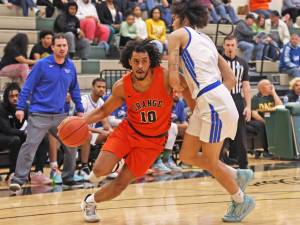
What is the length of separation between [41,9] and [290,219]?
10.5 metres

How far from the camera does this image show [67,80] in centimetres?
861

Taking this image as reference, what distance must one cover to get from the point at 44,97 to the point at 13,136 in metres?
1.04

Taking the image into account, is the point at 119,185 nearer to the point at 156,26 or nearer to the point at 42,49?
the point at 42,49

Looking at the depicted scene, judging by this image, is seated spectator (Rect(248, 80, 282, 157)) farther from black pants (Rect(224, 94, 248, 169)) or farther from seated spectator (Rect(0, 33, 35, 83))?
seated spectator (Rect(0, 33, 35, 83))

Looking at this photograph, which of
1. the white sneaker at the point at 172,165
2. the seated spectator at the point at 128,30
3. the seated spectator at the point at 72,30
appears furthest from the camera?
the seated spectator at the point at 128,30

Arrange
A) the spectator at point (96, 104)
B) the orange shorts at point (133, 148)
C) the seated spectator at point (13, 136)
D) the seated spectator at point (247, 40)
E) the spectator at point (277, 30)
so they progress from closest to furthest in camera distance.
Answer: the orange shorts at point (133, 148) < the seated spectator at point (13, 136) < the spectator at point (96, 104) < the seated spectator at point (247, 40) < the spectator at point (277, 30)

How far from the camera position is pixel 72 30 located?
13984mm

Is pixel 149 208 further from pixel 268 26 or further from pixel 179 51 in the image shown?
pixel 268 26

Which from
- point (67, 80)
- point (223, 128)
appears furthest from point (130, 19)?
point (223, 128)

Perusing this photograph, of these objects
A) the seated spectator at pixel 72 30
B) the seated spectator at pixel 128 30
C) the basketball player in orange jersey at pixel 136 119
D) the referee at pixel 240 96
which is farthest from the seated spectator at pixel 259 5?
the basketball player in orange jersey at pixel 136 119

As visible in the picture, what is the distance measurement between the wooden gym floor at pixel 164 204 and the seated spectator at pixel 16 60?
2.78m

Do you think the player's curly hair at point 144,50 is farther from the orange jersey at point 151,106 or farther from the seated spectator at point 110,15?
the seated spectator at point 110,15

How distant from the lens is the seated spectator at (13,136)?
9.18m

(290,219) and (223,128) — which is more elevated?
(223,128)
